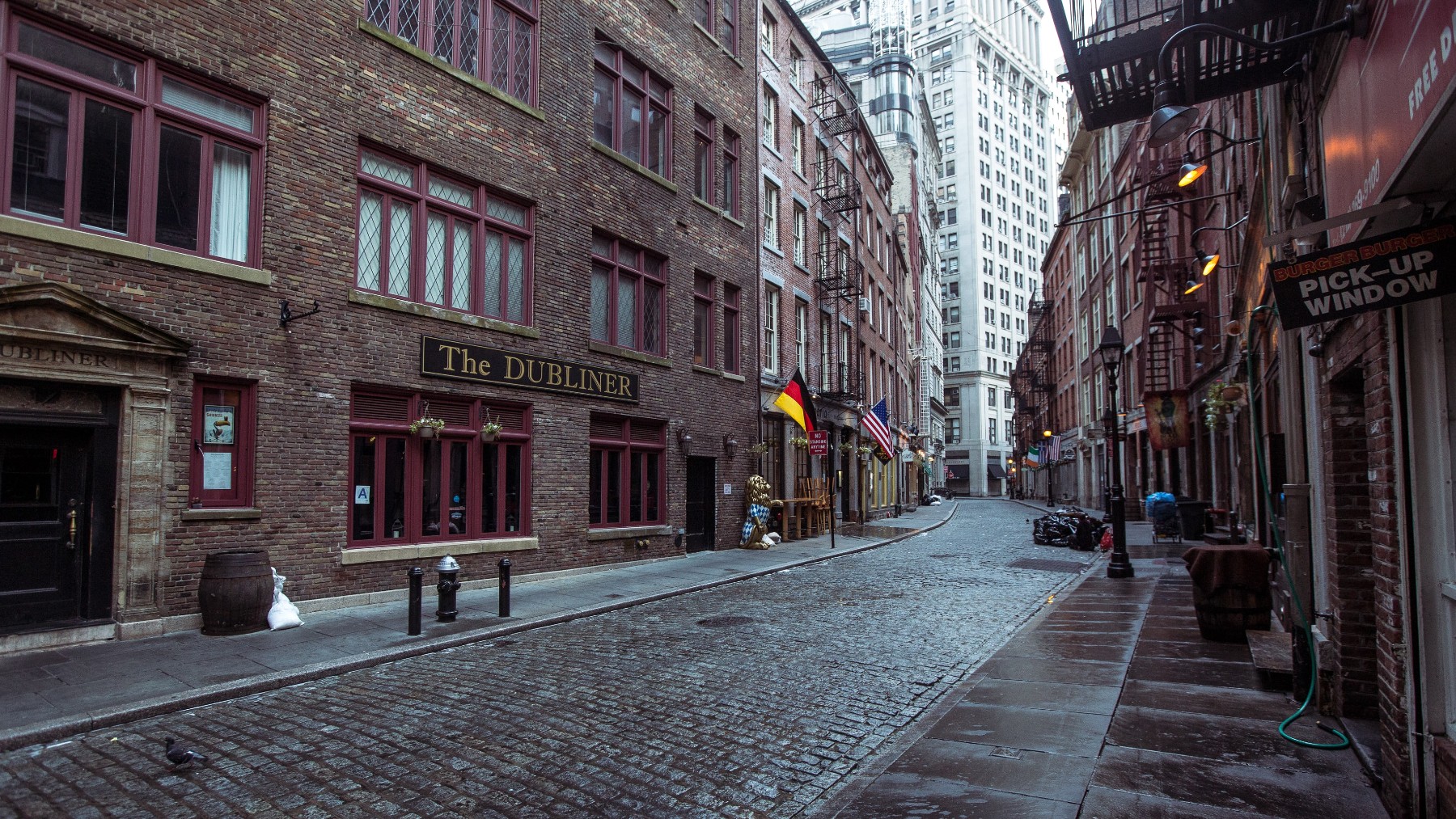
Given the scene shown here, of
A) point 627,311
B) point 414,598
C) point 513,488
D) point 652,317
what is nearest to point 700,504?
point 652,317

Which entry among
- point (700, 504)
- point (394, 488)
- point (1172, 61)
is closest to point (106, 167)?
point (394, 488)

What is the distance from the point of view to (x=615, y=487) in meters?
17.4

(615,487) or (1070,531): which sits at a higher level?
(615,487)

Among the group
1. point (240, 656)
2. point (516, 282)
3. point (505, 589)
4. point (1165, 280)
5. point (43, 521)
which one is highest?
point (1165, 280)

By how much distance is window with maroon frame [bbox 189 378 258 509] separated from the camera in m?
10.1

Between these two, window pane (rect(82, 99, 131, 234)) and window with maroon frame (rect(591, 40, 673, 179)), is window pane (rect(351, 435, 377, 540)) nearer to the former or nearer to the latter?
window pane (rect(82, 99, 131, 234))

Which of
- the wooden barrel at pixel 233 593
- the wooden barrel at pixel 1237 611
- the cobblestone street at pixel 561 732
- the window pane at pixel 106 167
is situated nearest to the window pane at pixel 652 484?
the cobblestone street at pixel 561 732

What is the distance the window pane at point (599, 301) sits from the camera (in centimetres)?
1694

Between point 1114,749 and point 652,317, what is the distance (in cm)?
1476

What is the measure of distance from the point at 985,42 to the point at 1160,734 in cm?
11327

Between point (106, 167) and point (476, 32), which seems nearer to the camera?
point (106, 167)

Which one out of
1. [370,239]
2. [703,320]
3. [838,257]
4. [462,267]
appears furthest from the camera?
[838,257]

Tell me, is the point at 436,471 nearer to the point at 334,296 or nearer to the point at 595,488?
the point at 334,296

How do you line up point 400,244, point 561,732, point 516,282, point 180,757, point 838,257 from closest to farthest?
point 180,757 < point 561,732 < point 400,244 < point 516,282 < point 838,257
